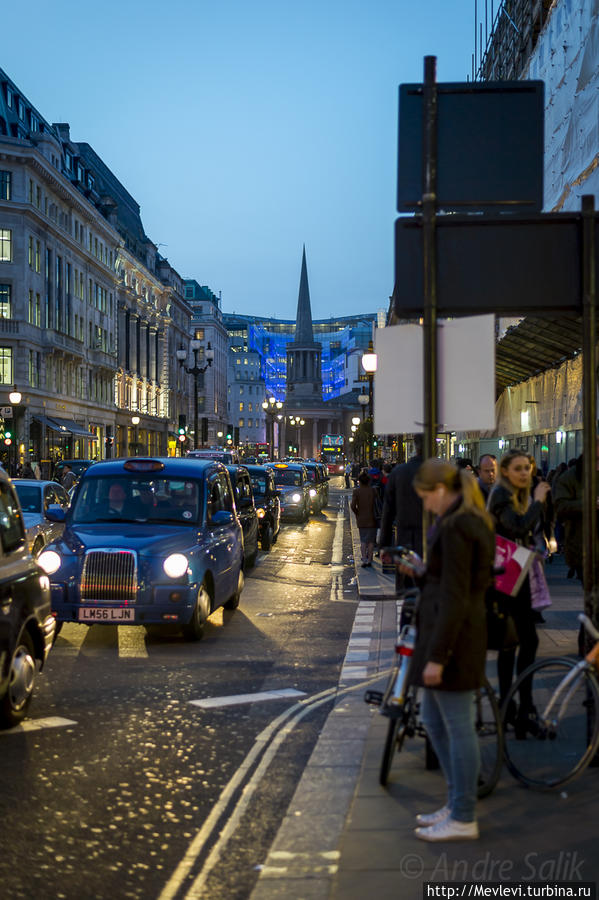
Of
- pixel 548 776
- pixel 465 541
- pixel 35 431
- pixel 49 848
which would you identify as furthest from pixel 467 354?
pixel 35 431

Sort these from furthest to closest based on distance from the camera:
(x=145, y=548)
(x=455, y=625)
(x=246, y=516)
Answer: (x=246, y=516) → (x=145, y=548) → (x=455, y=625)

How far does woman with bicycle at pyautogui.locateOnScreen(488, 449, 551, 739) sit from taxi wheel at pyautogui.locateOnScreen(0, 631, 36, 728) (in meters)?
3.19

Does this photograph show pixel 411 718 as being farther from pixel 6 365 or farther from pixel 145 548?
pixel 6 365

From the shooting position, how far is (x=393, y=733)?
5.86m

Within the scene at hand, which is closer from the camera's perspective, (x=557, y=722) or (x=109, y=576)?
(x=557, y=722)

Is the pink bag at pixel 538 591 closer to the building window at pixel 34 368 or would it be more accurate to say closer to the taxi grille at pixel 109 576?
the taxi grille at pixel 109 576

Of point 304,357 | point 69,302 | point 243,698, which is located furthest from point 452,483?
point 304,357

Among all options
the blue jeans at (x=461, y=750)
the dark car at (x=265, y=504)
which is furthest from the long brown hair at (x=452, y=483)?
the dark car at (x=265, y=504)

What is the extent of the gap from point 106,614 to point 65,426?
58.3 m

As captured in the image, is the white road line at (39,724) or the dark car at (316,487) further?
the dark car at (316,487)

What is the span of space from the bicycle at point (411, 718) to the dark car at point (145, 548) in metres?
5.19

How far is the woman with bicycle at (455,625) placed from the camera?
4953mm

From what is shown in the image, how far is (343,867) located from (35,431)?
200 feet

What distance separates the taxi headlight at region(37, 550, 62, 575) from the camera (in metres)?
11.1
